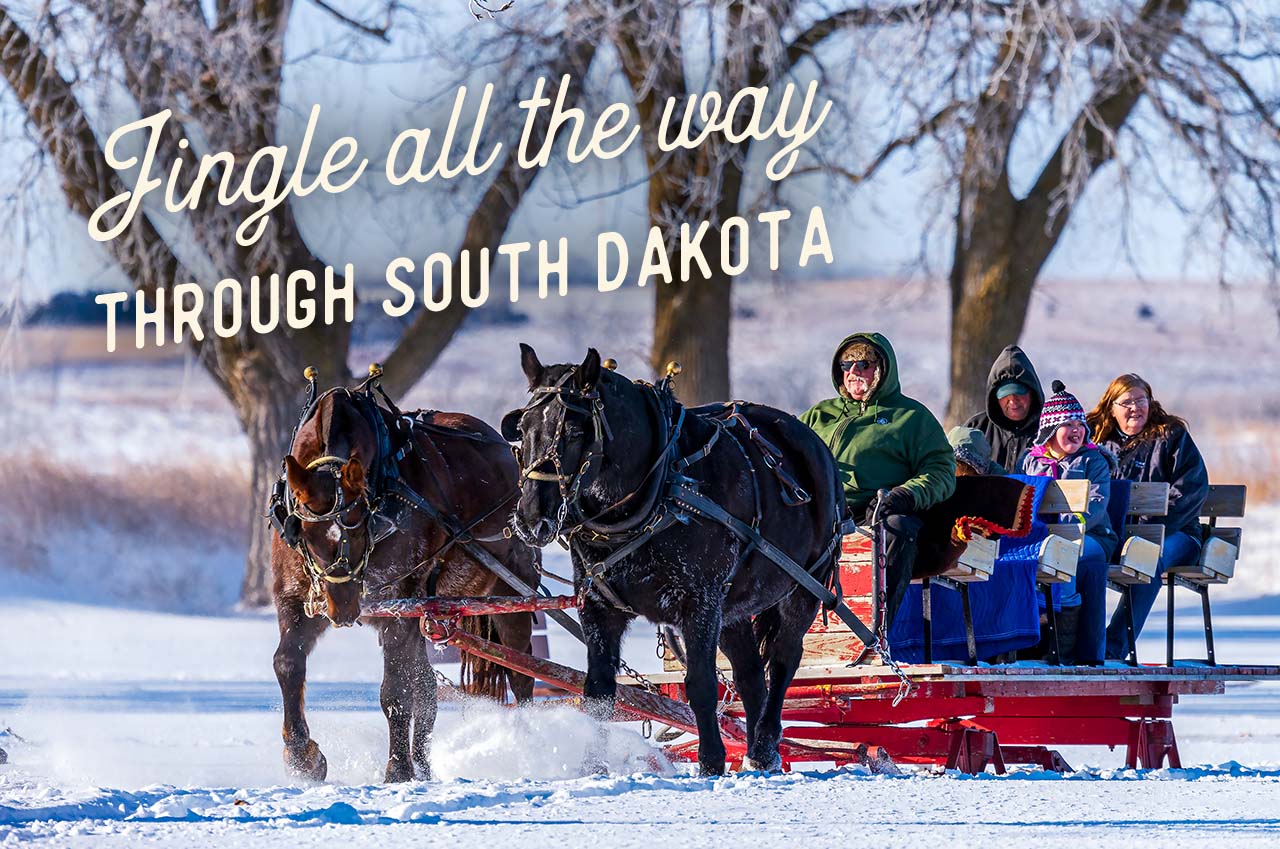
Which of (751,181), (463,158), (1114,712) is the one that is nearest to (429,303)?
(463,158)

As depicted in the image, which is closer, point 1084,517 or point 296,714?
point 296,714

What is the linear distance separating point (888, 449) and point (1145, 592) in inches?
76.5

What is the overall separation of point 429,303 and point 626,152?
7.33ft

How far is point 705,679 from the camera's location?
7734 millimetres

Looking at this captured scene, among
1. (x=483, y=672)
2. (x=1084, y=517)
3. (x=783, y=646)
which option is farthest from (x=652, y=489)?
(x=1084, y=517)

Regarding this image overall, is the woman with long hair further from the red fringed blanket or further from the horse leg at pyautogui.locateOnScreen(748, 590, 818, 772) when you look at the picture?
the horse leg at pyautogui.locateOnScreen(748, 590, 818, 772)

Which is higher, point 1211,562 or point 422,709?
point 1211,562

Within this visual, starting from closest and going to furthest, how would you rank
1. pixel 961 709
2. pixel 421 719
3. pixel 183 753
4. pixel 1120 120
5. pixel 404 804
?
pixel 404 804, pixel 421 719, pixel 961 709, pixel 183 753, pixel 1120 120

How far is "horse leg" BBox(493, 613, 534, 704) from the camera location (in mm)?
9547

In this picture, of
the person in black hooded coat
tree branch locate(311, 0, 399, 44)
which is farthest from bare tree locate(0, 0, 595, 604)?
the person in black hooded coat

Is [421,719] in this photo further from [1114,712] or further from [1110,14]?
[1110,14]

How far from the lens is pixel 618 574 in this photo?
25.3 ft

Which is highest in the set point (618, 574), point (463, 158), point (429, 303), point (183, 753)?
point (463, 158)

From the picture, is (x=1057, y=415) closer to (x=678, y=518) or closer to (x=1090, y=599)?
(x=1090, y=599)
